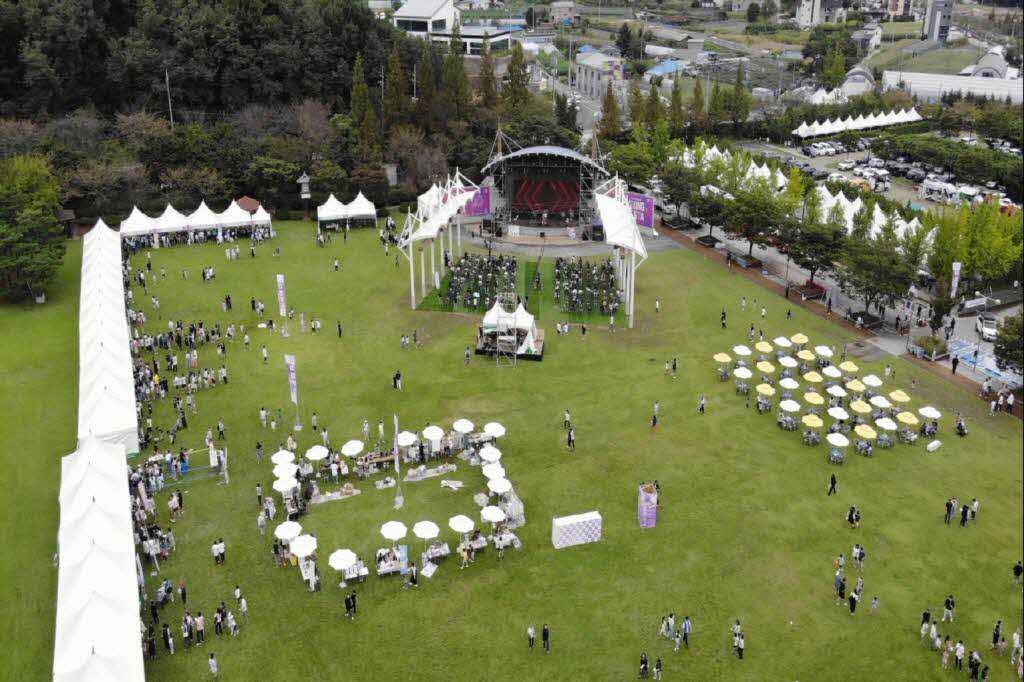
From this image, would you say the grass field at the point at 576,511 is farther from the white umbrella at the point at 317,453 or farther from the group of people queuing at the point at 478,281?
the group of people queuing at the point at 478,281

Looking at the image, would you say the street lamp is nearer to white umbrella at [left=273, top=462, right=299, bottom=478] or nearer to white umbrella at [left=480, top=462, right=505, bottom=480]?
white umbrella at [left=273, top=462, right=299, bottom=478]

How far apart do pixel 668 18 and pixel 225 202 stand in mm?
136574

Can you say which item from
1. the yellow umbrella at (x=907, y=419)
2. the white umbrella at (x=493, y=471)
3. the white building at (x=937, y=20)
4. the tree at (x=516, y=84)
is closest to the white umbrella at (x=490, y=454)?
the white umbrella at (x=493, y=471)

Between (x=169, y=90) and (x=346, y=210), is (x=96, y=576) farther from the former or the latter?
(x=169, y=90)

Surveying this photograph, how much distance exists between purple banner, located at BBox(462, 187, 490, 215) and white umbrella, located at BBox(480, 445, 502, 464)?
32.5 metres

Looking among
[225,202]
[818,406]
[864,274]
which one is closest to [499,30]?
[225,202]

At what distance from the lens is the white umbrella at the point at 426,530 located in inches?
1078

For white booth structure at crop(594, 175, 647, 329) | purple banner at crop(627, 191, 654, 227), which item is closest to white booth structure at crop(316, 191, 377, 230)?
white booth structure at crop(594, 175, 647, 329)

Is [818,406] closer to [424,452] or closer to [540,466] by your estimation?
[540,466]

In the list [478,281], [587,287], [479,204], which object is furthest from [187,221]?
[587,287]

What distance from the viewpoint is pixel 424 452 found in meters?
33.8

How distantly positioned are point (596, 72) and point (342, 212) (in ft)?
233

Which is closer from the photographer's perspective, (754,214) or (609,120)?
(754,214)

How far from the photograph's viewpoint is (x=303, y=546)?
26.7 metres
